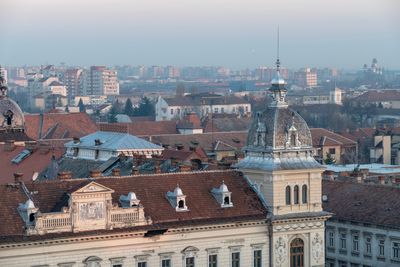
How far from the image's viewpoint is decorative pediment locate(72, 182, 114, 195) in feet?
193

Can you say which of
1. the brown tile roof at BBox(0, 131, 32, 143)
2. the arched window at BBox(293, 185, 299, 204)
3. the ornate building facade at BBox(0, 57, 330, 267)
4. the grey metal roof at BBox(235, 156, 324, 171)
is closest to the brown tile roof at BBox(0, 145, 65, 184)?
the brown tile roof at BBox(0, 131, 32, 143)

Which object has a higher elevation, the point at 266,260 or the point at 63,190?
the point at 63,190

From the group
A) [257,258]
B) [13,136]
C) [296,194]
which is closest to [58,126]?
[13,136]

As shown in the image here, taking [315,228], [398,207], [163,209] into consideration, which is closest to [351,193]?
[398,207]

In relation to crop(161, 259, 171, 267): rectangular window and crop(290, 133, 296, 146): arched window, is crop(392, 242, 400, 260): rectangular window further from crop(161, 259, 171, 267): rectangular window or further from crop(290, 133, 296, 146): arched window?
crop(161, 259, 171, 267): rectangular window

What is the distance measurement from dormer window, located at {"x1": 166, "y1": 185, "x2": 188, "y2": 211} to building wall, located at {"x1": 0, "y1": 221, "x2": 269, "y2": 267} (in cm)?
128

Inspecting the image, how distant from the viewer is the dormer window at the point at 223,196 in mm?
63938

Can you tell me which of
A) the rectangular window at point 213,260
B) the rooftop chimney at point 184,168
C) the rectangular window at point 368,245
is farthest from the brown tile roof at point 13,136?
the rectangular window at point 213,260

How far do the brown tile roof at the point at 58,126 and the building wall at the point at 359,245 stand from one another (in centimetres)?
5241

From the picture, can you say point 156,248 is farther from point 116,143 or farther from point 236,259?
point 116,143

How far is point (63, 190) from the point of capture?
198 feet

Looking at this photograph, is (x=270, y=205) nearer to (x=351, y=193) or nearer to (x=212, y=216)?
(x=212, y=216)

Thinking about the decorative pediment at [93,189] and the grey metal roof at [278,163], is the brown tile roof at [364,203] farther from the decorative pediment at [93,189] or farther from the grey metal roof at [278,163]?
the decorative pediment at [93,189]

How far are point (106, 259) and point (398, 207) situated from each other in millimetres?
20229
